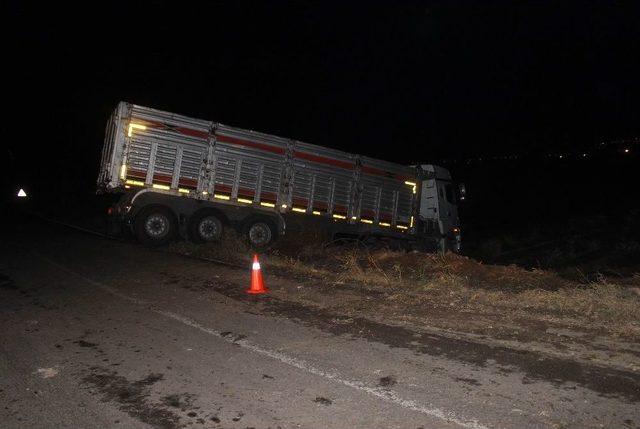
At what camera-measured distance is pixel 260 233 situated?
45.8 ft

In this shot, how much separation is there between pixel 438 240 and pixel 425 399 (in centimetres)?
1445

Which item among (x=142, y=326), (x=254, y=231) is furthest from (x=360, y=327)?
(x=254, y=231)

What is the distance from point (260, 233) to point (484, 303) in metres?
8.12

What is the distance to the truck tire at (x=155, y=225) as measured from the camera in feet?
41.4

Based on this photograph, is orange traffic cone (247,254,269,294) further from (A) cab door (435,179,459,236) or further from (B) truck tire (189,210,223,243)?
(A) cab door (435,179,459,236)

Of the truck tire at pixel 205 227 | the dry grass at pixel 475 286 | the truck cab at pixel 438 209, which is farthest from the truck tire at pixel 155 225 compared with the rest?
the truck cab at pixel 438 209

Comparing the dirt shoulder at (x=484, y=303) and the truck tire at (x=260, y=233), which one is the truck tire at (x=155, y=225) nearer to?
the truck tire at (x=260, y=233)

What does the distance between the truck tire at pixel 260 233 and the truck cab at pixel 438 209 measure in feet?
20.1

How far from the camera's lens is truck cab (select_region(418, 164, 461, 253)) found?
57.9 feet

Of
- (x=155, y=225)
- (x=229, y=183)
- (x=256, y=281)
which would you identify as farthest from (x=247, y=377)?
(x=229, y=183)

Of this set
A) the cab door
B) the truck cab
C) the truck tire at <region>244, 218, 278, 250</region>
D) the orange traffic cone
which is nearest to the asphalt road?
the orange traffic cone

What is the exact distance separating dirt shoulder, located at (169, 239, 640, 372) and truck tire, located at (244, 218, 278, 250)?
3380 millimetres

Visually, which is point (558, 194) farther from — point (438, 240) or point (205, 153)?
point (205, 153)

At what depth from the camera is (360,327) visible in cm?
586
